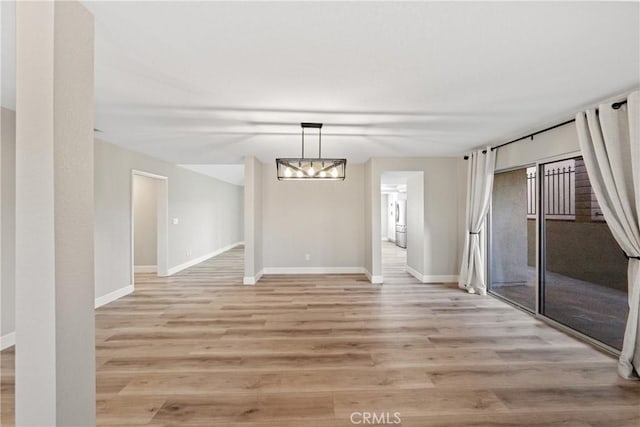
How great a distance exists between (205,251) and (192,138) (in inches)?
190

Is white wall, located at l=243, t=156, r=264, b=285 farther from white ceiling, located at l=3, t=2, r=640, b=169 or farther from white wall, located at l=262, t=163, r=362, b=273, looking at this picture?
white ceiling, located at l=3, t=2, r=640, b=169

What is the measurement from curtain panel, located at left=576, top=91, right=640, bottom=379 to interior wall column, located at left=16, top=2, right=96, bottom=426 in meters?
4.03

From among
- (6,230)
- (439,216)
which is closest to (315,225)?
(439,216)

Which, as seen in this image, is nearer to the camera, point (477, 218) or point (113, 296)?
point (113, 296)

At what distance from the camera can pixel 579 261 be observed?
3.57 meters

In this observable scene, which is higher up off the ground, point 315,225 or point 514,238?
point 315,225

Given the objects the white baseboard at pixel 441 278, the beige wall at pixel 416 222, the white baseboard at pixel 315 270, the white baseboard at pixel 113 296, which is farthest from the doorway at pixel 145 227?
the white baseboard at pixel 441 278

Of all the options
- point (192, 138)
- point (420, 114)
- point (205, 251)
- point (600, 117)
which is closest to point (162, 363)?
point (192, 138)

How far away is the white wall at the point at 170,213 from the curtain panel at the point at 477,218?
6.08 meters

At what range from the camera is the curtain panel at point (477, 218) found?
449 centimetres

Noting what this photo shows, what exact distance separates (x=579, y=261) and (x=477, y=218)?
142cm

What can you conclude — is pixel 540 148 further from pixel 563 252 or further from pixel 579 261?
pixel 579 261

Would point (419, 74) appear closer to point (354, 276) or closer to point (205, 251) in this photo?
point (354, 276)

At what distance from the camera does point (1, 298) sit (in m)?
2.76
